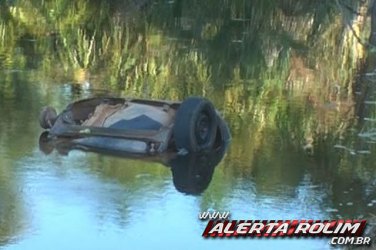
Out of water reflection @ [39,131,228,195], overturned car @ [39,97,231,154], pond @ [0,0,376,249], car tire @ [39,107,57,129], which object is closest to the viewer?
pond @ [0,0,376,249]

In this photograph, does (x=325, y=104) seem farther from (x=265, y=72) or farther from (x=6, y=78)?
(x=6, y=78)

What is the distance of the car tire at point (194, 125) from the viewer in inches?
339

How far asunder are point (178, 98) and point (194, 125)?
3.55 m

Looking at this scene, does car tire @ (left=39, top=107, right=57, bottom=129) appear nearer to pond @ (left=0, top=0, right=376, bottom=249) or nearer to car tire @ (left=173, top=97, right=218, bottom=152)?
pond @ (left=0, top=0, right=376, bottom=249)

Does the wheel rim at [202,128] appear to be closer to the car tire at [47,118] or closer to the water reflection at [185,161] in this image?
the water reflection at [185,161]

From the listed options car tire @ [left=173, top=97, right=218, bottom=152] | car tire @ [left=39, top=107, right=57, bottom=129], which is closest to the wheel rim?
car tire @ [left=173, top=97, right=218, bottom=152]

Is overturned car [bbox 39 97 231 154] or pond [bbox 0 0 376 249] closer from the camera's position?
pond [bbox 0 0 376 249]

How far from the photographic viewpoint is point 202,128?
8.91m

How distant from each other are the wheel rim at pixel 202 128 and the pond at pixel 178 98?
326 mm

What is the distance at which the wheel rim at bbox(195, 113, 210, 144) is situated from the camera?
28.8 feet

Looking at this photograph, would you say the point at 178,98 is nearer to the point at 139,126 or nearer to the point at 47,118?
the point at 47,118

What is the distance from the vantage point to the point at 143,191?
7750 millimetres

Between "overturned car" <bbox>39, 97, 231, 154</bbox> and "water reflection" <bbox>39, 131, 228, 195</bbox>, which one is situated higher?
"overturned car" <bbox>39, 97, 231, 154</bbox>

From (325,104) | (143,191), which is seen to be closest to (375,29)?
(325,104)
